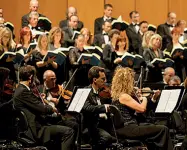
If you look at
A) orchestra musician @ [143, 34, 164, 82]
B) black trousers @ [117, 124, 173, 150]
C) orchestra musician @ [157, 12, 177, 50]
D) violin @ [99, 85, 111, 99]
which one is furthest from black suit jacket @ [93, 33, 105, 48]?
black trousers @ [117, 124, 173, 150]

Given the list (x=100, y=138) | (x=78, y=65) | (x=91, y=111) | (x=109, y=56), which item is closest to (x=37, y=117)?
(x=91, y=111)

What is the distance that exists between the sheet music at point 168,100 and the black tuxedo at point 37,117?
106 cm

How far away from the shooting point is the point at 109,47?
9.16m

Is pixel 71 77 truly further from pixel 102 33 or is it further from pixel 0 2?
pixel 0 2

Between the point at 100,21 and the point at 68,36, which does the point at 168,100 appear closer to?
the point at 68,36

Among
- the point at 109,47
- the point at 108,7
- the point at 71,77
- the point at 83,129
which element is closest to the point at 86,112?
the point at 83,129

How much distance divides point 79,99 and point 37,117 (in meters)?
0.53

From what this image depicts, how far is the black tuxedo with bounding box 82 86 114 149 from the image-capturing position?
634cm

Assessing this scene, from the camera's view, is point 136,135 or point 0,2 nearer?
point 136,135

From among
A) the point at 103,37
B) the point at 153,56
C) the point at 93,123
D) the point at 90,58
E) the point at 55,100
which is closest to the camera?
the point at 93,123

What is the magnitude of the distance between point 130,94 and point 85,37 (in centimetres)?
321

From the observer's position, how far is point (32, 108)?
6.23 meters

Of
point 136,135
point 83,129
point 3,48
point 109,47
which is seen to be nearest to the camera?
point 136,135

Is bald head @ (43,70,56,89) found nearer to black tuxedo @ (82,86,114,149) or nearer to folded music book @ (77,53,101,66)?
black tuxedo @ (82,86,114,149)
